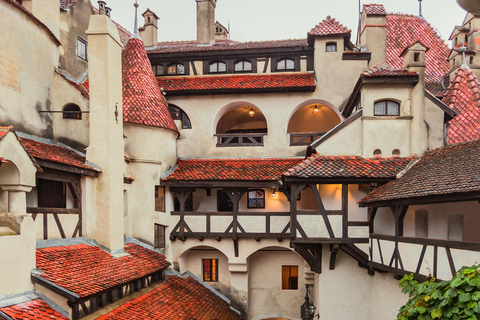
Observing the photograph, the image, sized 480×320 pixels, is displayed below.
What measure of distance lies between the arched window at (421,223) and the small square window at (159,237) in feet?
32.1

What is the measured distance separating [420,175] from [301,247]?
4574 mm

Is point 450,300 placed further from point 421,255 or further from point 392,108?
point 392,108

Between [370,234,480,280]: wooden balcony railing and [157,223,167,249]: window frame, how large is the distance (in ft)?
27.6

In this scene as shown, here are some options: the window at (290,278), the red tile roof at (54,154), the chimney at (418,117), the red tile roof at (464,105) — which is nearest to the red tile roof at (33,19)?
the red tile roof at (54,154)

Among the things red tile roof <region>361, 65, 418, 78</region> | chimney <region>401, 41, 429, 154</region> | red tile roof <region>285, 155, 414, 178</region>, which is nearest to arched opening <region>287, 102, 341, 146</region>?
red tile roof <region>361, 65, 418, 78</region>

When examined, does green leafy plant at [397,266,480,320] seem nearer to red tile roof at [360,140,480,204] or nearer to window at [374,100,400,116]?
red tile roof at [360,140,480,204]

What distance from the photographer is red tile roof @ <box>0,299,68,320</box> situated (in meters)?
8.00

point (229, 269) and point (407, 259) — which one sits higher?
point (407, 259)

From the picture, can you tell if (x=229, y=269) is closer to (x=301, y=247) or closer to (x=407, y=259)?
(x=301, y=247)

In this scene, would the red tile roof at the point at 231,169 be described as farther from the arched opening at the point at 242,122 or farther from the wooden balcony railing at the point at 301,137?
the arched opening at the point at 242,122

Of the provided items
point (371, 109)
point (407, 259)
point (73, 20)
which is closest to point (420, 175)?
point (407, 259)

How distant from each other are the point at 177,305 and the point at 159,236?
13.3ft

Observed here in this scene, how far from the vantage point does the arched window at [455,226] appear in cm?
1132

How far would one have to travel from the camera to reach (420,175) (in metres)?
11.0
